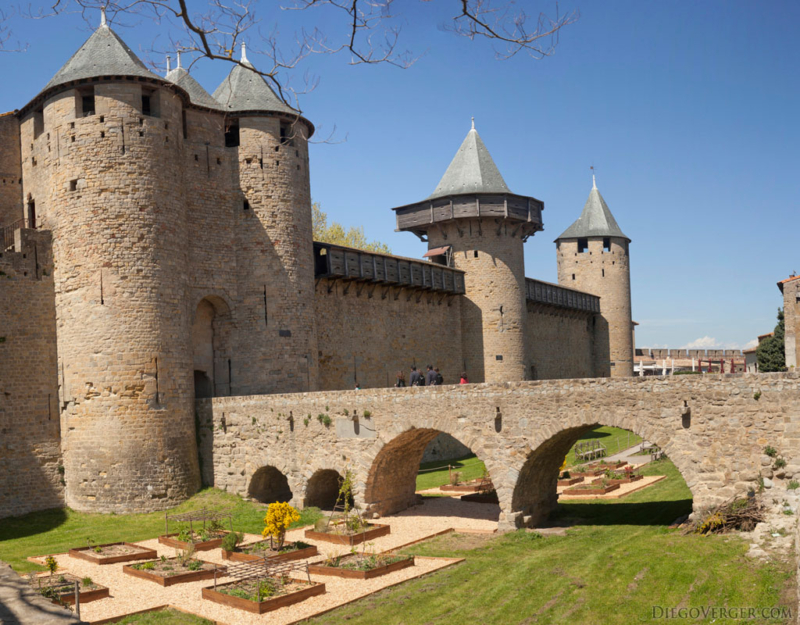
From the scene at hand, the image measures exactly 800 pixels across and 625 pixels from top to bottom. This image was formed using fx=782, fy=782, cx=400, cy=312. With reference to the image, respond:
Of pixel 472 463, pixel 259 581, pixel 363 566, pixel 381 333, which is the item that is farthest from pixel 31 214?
pixel 472 463

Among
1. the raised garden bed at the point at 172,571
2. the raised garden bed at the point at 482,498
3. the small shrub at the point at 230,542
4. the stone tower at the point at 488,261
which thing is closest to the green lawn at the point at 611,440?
the stone tower at the point at 488,261

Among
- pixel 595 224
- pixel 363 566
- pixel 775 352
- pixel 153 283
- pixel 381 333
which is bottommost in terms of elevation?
pixel 363 566

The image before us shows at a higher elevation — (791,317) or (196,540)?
(791,317)

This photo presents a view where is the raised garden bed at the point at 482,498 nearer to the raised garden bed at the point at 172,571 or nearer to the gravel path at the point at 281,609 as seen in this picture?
the gravel path at the point at 281,609

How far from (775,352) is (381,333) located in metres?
18.8

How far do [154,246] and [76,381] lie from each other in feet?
13.1

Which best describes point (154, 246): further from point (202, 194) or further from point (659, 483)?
point (659, 483)

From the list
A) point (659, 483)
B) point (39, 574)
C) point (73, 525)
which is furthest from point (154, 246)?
point (659, 483)

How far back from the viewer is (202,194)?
75.4ft

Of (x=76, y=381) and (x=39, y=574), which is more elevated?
(x=76, y=381)

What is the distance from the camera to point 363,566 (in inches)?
548

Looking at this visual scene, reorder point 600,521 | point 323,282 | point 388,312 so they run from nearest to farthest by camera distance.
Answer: point 600,521
point 323,282
point 388,312

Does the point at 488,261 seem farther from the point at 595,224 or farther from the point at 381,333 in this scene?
the point at 595,224

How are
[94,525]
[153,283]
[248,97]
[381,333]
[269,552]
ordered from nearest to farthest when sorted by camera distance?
[269,552] → [94,525] → [153,283] → [248,97] → [381,333]
